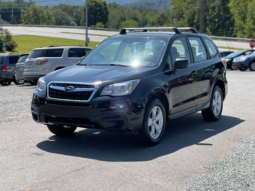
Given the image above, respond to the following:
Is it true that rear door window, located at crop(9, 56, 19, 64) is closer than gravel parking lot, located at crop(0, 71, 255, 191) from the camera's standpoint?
No

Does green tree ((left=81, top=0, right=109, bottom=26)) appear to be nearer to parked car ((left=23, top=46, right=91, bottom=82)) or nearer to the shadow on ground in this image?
parked car ((left=23, top=46, right=91, bottom=82))

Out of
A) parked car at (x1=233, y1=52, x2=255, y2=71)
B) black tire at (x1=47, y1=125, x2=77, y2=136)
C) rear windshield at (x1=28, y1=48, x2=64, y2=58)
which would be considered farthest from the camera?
parked car at (x1=233, y1=52, x2=255, y2=71)

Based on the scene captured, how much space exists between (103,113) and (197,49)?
308cm

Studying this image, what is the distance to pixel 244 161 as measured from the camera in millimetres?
5266

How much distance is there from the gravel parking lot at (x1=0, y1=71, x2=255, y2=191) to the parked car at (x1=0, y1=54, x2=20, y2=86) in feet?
39.3

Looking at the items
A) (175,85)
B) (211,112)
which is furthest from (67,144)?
(211,112)

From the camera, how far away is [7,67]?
19531mm

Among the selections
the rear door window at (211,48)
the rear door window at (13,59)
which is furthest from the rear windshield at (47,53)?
the rear door window at (211,48)

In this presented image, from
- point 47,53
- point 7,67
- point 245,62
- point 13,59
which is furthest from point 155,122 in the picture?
point 245,62

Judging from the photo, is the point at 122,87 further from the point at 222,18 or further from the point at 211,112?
the point at 222,18

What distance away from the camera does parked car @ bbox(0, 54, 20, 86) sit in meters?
19.4

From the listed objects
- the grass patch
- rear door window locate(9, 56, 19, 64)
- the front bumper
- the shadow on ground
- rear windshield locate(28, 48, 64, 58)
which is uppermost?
the front bumper

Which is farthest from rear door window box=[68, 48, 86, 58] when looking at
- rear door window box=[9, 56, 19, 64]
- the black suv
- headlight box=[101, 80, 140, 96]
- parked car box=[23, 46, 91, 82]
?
headlight box=[101, 80, 140, 96]

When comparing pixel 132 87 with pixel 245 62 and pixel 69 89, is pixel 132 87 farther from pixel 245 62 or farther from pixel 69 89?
pixel 245 62
